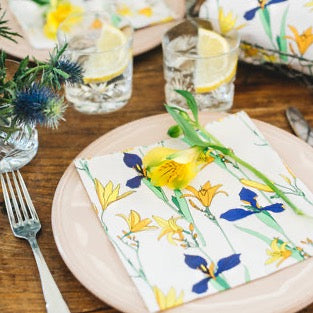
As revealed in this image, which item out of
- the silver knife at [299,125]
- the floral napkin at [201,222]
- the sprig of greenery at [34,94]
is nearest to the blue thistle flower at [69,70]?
the sprig of greenery at [34,94]

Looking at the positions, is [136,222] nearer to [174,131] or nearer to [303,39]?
[174,131]

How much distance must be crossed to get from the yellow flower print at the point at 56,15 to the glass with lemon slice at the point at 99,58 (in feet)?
0.30

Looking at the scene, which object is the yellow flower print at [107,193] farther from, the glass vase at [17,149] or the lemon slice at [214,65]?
the lemon slice at [214,65]

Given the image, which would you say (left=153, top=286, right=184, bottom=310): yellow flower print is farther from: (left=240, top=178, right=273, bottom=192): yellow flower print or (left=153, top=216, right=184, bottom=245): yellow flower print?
(left=240, top=178, right=273, bottom=192): yellow flower print

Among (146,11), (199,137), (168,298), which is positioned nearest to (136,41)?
(146,11)

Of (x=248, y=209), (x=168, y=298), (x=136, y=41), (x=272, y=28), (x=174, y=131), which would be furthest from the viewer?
(x=136, y=41)

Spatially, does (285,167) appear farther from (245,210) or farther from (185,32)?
(185,32)

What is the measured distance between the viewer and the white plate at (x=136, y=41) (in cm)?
96

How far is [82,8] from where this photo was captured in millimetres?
1072

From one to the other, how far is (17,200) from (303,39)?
Result: 1.57ft

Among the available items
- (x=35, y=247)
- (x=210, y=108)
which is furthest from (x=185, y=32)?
(x=35, y=247)

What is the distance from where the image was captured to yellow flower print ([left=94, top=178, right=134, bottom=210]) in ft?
2.23

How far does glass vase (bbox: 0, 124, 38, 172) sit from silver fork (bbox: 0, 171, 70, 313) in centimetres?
1

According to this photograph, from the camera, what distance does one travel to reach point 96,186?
704 mm
